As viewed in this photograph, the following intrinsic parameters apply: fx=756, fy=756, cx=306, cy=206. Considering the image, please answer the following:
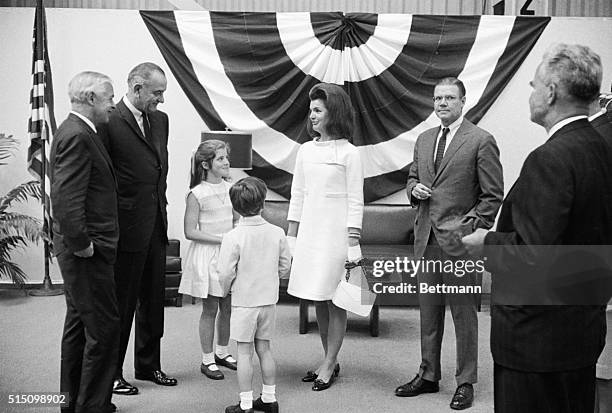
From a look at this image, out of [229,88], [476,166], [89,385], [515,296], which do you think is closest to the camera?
[515,296]

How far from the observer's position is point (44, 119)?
5359 millimetres

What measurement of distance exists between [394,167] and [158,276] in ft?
8.71

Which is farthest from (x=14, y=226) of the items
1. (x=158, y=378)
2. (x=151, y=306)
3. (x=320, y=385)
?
(x=320, y=385)

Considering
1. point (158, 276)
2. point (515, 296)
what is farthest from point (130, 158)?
point (515, 296)

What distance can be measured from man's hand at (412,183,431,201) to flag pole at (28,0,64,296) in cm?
294

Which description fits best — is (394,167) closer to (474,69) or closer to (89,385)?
(474,69)

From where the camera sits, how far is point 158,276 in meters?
3.54

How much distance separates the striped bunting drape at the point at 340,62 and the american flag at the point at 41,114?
760mm

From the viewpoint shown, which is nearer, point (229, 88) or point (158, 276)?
point (158, 276)

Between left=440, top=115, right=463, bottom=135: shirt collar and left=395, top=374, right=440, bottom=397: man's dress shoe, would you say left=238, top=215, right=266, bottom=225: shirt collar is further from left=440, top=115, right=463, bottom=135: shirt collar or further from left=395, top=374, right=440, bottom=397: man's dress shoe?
left=395, top=374, right=440, bottom=397: man's dress shoe

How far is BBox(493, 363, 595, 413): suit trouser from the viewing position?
192 centimetres

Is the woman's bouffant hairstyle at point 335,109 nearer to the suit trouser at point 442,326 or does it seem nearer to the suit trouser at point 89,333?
the suit trouser at point 442,326

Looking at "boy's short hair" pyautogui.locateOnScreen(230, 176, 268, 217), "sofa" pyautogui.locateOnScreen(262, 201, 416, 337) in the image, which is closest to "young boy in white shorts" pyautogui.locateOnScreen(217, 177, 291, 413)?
"boy's short hair" pyautogui.locateOnScreen(230, 176, 268, 217)

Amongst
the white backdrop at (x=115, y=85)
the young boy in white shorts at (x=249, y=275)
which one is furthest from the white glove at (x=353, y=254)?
the white backdrop at (x=115, y=85)
